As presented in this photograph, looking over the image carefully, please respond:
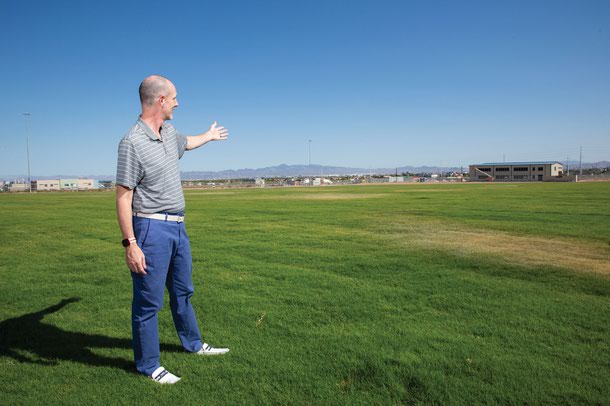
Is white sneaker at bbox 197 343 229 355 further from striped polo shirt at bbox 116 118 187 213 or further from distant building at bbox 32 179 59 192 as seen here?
distant building at bbox 32 179 59 192

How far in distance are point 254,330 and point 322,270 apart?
2907 mm

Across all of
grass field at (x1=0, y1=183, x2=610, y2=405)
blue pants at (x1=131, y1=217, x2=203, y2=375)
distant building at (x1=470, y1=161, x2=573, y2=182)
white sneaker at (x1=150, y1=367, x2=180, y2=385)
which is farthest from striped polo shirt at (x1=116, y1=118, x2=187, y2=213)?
distant building at (x1=470, y1=161, x2=573, y2=182)

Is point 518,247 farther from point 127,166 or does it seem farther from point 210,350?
point 127,166

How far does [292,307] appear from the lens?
5.13 metres

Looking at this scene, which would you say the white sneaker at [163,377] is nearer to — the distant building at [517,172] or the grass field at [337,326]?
the grass field at [337,326]

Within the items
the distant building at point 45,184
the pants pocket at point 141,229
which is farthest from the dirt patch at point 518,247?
the distant building at point 45,184

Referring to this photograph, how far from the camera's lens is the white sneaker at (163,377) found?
132 inches

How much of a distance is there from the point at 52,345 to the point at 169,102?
2.76m

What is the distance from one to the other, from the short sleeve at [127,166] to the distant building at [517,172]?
99174mm

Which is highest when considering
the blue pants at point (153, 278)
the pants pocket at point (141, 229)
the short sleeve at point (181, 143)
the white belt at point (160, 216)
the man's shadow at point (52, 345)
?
the short sleeve at point (181, 143)

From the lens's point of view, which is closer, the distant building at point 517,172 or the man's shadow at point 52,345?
the man's shadow at point 52,345

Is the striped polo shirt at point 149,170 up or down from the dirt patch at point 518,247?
up

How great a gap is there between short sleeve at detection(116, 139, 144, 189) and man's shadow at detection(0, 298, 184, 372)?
5.63 ft

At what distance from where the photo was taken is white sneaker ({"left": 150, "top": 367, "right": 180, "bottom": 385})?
334cm
